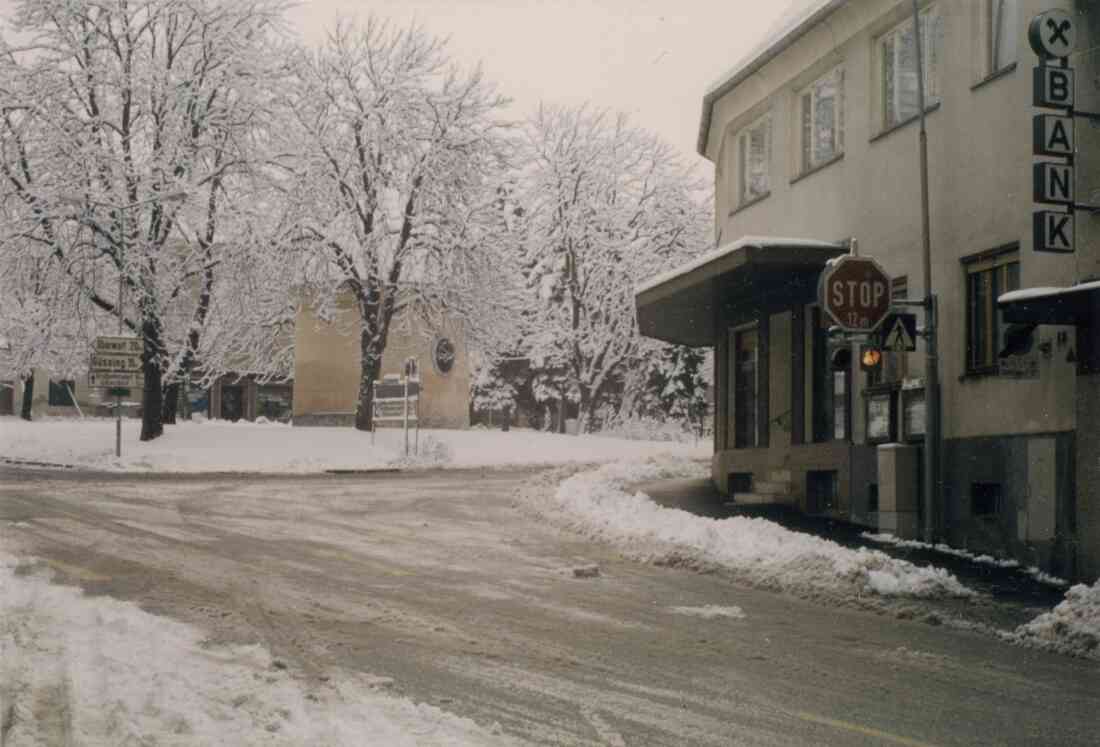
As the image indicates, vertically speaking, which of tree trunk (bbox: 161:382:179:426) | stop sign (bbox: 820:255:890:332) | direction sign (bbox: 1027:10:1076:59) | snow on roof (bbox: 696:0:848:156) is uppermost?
snow on roof (bbox: 696:0:848:156)

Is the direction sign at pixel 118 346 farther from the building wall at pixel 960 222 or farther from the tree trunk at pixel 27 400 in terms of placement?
the tree trunk at pixel 27 400

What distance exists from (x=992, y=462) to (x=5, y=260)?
76.7 feet

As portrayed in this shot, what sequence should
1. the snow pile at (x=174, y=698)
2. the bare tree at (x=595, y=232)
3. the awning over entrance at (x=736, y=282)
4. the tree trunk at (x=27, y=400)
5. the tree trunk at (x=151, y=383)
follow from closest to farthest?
the snow pile at (x=174, y=698), the awning over entrance at (x=736, y=282), the tree trunk at (x=151, y=383), the bare tree at (x=595, y=232), the tree trunk at (x=27, y=400)

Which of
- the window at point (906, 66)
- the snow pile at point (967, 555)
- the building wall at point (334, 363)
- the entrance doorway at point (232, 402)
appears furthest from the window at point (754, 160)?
the entrance doorway at point (232, 402)

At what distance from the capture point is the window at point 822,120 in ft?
60.1

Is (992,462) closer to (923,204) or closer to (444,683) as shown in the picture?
(923,204)

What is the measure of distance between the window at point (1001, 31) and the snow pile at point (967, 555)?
5.37 meters

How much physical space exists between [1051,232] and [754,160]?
967cm

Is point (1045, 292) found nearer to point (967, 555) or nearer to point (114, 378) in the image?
point (967, 555)

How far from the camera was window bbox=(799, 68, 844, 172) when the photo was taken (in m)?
18.3

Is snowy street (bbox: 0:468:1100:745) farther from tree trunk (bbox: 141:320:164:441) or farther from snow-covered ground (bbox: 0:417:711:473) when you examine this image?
tree trunk (bbox: 141:320:164:441)

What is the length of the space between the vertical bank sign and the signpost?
20991 millimetres

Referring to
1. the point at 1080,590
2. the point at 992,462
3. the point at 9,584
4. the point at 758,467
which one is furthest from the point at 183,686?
the point at 758,467

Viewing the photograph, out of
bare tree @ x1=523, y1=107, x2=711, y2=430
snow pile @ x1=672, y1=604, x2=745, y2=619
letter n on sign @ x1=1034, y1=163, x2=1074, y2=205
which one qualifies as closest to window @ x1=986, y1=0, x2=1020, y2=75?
letter n on sign @ x1=1034, y1=163, x2=1074, y2=205
